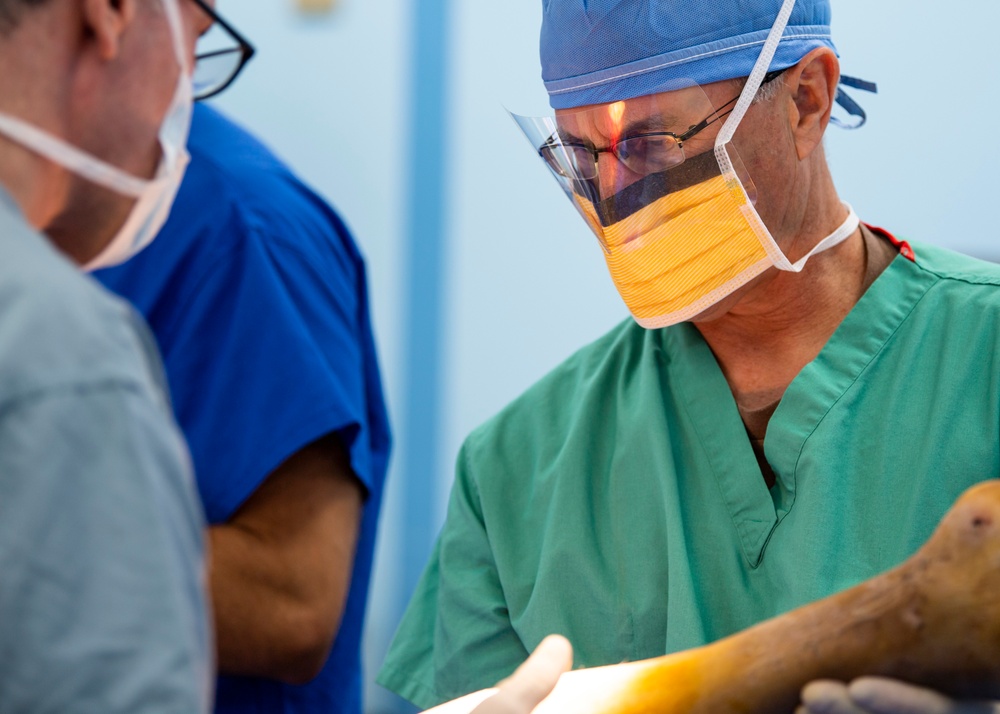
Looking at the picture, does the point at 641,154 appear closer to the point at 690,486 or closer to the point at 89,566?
the point at 690,486

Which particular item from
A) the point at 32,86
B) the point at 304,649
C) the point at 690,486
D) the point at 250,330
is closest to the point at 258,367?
the point at 250,330

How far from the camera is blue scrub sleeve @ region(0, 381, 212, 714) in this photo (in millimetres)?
560

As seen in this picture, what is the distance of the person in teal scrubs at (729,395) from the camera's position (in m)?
1.24

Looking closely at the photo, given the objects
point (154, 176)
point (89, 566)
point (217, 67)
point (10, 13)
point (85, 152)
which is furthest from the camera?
point (217, 67)

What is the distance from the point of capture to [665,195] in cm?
133

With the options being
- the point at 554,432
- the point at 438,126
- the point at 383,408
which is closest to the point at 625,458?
the point at 554,432

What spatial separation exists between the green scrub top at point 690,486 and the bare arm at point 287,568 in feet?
0.64

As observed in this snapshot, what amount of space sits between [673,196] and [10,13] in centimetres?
82

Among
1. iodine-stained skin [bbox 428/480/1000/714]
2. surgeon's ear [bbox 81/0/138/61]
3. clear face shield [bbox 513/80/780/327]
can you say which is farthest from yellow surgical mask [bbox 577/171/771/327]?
surgeon's ear [bbox 81/0/138/61]

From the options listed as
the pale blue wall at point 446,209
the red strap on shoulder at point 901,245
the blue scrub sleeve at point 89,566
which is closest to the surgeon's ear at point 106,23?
the blue scrub sleeve at point 89,566

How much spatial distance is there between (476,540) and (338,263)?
423mm

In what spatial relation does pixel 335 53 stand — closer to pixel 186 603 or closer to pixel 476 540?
pixel 476 540

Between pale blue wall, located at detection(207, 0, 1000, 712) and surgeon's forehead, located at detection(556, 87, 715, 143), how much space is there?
929 millimetres

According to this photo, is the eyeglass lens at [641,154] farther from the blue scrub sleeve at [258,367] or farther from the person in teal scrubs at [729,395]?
the blue scrub sleeve at [258,367]
